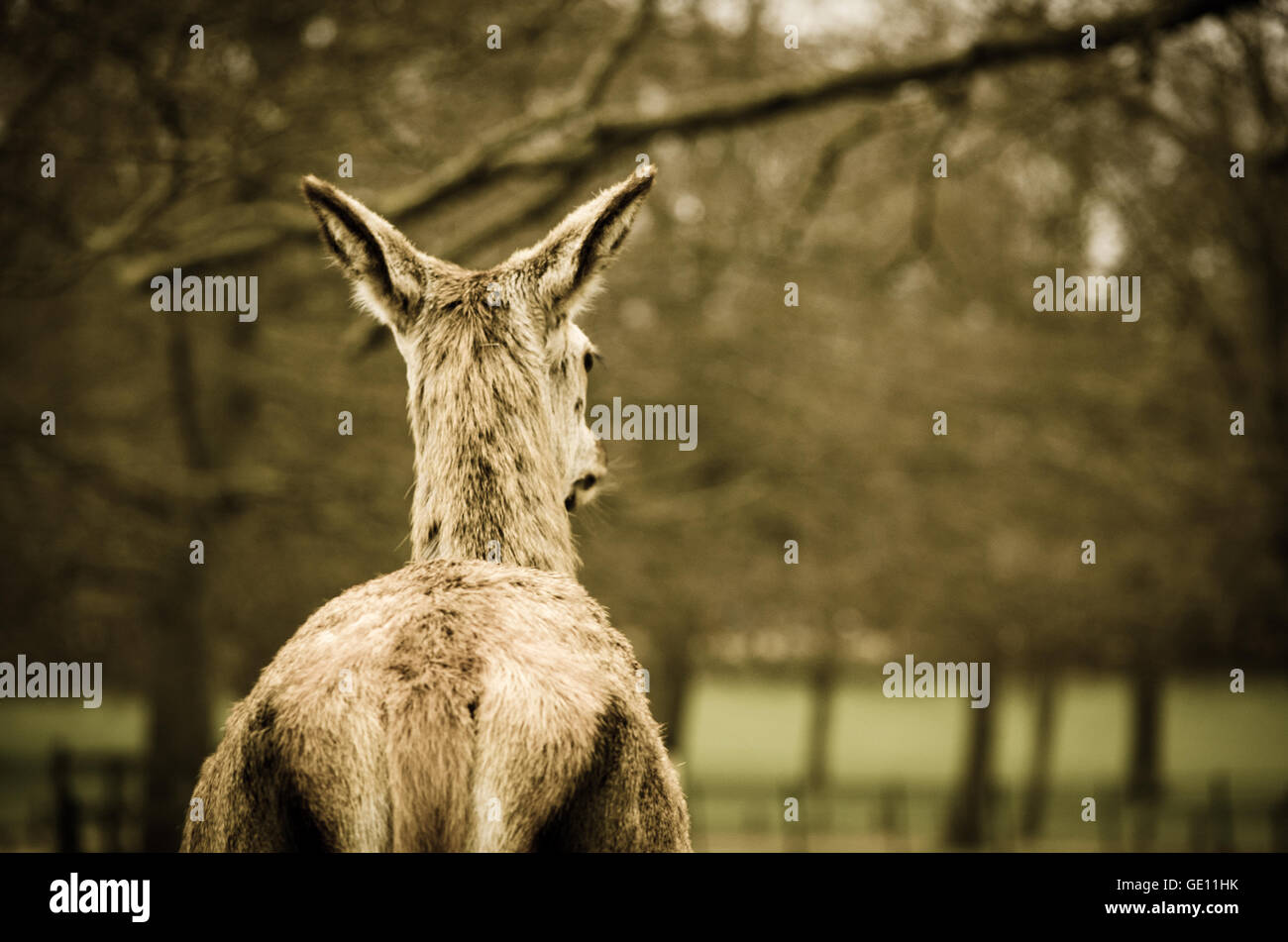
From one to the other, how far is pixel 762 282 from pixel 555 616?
51.8 ft

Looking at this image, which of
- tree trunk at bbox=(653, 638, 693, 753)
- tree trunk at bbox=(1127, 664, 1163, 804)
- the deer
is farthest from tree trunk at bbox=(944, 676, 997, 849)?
the deer

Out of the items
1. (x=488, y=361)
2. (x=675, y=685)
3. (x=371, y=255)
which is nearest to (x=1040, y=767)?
(x=675, y=685)

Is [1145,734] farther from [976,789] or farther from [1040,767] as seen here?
[976,789]

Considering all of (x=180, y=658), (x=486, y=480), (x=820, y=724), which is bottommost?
(x=820, y=724)

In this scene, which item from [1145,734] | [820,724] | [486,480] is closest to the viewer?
[486,480]

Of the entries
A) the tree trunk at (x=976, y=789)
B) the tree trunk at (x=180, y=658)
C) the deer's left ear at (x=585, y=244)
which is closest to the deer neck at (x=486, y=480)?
the deer's left ear at (x=585, y=244)

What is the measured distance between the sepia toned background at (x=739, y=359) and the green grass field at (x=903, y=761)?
20cm

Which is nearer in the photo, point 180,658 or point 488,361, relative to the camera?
point 488,361

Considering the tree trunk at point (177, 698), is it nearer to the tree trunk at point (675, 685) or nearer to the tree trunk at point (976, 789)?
the tree trunk at point (675, 685)

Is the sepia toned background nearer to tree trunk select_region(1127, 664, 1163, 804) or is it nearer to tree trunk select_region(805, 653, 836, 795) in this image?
tree trunk select_region(1127, 664, 1163, 804)

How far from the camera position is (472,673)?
3.04 m

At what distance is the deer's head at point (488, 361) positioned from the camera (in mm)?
4070

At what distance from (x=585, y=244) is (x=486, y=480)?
0.88 meters
